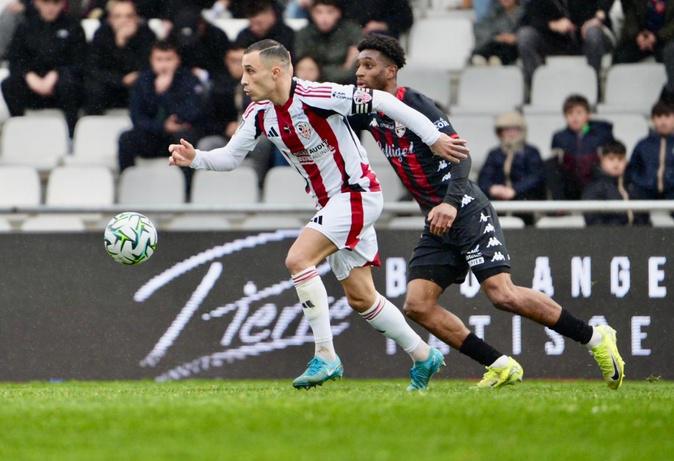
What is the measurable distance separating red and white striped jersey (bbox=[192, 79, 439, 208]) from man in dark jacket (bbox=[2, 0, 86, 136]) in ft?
22.8

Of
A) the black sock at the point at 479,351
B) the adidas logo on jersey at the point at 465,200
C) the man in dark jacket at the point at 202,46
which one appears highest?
the man in dark jacket at the point at 202,46

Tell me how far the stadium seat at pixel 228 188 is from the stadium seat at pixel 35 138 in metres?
2.05

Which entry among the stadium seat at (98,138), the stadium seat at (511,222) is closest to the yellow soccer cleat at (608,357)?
the stadium seat at (511,222)

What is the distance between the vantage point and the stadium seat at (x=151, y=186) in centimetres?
1479

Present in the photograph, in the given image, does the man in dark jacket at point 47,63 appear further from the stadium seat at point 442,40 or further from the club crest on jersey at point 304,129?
the club crest on jersey at point 304,129

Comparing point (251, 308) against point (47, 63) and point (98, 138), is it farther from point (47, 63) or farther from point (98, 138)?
point (47, 63)

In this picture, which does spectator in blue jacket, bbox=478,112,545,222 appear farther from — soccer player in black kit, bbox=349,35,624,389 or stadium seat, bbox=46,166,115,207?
soccer player in black kit, bbox=349,35,624,389

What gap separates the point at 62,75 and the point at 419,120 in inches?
317

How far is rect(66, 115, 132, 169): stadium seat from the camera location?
51.9ft

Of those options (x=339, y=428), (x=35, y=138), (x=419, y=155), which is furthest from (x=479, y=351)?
(x=35, y=138)

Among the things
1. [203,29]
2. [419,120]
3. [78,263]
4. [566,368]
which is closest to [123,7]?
[203,29]

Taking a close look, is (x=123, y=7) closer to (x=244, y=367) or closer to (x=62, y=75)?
(x=62, y=75)

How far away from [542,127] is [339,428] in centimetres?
949

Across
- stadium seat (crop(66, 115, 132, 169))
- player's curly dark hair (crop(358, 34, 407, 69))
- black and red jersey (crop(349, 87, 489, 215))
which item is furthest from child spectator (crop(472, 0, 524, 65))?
player's curly dark hair (crop(358, 34, 407, 69))
